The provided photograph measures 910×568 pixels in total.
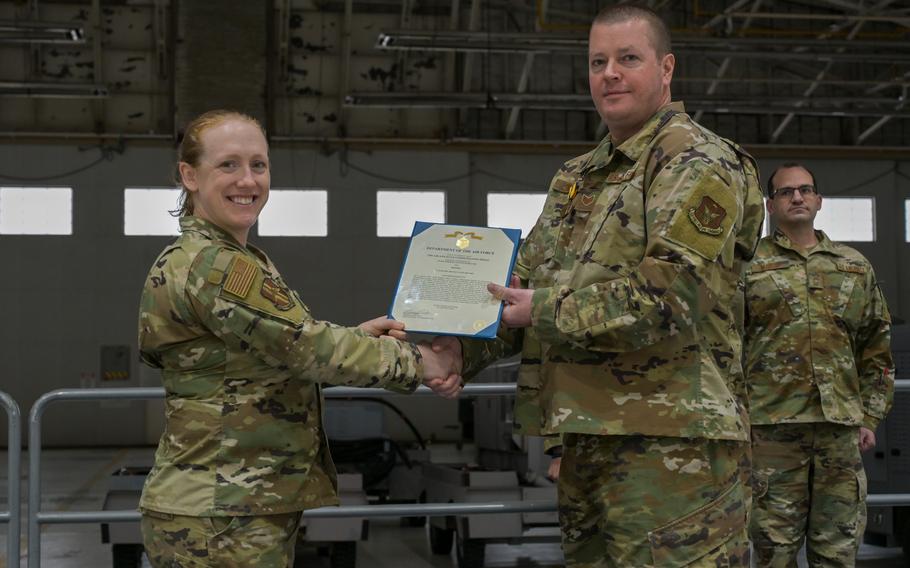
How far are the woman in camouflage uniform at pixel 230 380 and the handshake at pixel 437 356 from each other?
0.53 feet

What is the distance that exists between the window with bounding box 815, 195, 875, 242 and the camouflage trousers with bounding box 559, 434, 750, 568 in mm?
17603

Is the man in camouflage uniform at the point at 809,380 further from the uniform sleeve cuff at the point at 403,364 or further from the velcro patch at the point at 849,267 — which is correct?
the uniform sleeve cuff at the point at 403,364

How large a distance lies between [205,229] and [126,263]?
51.9 feet

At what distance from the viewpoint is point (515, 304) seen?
2.51 m

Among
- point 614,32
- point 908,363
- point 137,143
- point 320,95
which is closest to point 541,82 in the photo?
point 320,95

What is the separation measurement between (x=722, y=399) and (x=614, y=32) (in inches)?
36.6

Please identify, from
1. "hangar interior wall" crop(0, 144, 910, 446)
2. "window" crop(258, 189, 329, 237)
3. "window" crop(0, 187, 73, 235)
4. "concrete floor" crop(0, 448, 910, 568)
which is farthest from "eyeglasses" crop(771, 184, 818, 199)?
"window" crop(0, 187, 73, 235)

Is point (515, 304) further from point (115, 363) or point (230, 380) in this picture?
point (115, 363)

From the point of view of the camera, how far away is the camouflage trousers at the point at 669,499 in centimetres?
233

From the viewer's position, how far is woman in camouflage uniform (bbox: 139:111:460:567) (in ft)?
7.66

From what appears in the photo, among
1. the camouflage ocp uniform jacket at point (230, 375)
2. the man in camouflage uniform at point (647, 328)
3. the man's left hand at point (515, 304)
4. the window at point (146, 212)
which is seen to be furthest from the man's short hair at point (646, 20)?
the window at point (146, 212)

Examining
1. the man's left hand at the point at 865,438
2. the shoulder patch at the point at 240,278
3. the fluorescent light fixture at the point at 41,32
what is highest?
the fluorescent light fixture at the point at 41,32

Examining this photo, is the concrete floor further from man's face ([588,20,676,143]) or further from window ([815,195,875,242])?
window ([815,195,875,242])

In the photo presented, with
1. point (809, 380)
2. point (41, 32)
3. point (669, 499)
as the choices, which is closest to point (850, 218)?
point (41, 32)
